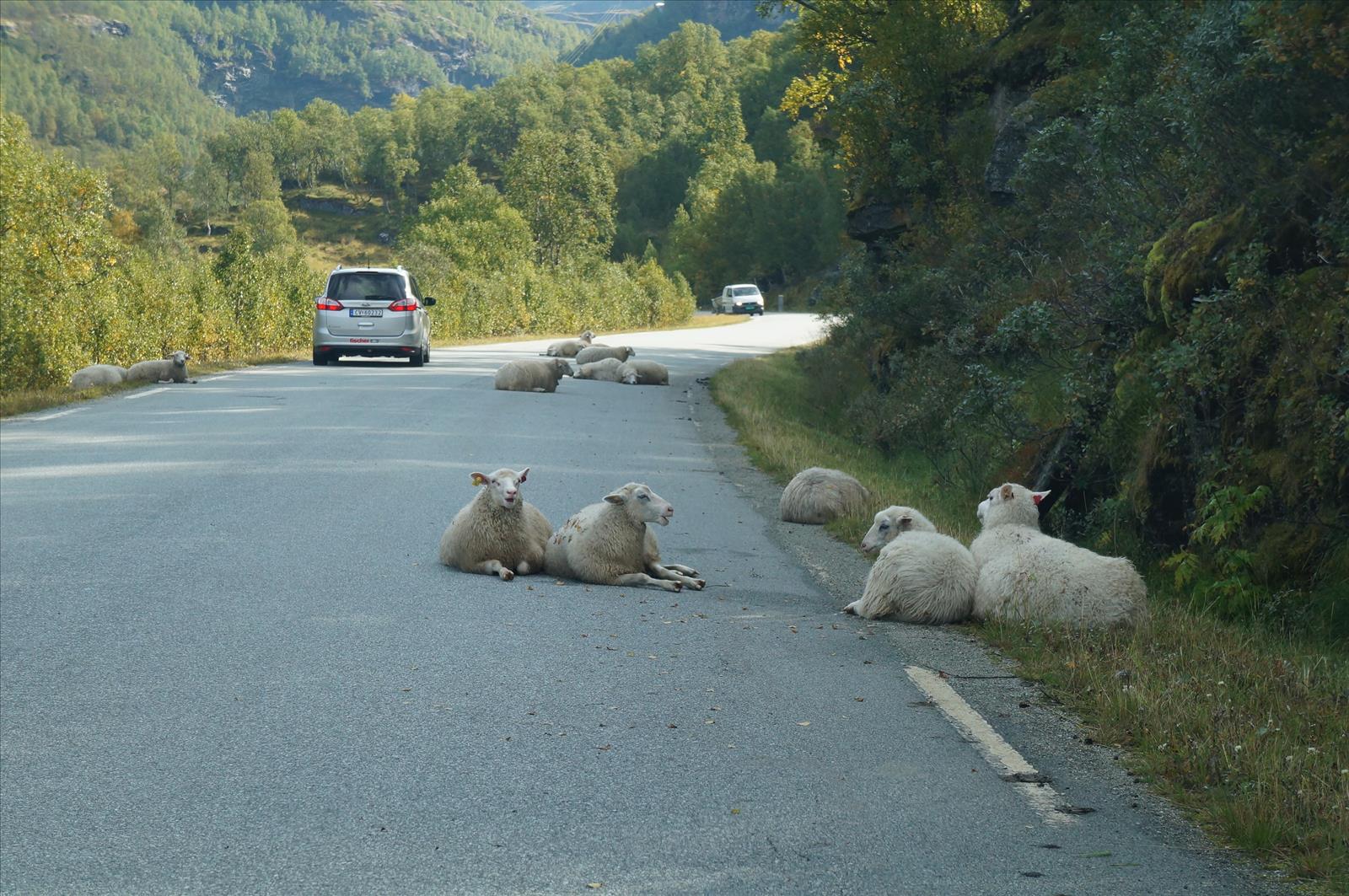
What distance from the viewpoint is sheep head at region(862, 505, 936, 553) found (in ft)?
30.5

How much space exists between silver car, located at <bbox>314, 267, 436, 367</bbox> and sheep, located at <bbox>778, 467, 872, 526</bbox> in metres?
18.2

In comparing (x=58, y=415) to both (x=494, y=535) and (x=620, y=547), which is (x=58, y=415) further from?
(x=620, y=547)

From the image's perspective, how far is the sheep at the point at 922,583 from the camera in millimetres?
7836

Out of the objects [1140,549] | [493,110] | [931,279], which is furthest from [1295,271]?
[493,110]

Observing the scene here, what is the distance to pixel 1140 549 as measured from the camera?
988 centimetres

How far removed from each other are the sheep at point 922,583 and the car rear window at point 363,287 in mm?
22203

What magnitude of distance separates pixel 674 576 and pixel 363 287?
69.6 feet

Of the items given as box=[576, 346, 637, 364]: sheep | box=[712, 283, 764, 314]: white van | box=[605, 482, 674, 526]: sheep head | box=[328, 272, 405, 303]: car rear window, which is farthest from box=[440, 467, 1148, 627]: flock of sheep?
box=[712, 283, 764, 314]: white van

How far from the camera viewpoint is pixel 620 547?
894cm

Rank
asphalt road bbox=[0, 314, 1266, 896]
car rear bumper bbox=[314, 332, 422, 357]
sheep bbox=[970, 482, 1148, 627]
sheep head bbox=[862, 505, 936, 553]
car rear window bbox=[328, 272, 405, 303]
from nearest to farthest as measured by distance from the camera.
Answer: asphalt road bbox=[0, 314, 1266, 896]
sheep bbox=[970, 482, 1148, 627]
sheep head bbox=[862, 505, 936, 553]
car rear window bbox=[328, 272, 405, 303]
car rear bumper bbox=[314, 332, 422, 357]

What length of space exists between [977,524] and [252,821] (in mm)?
7796

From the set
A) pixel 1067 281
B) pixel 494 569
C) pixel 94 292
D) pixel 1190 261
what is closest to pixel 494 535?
pixel 494 569

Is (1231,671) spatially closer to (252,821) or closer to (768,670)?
(768,670)

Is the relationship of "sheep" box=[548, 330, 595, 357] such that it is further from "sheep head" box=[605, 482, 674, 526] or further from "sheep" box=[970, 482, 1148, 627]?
"sheep" box=[970, 482, 1148, 627]
